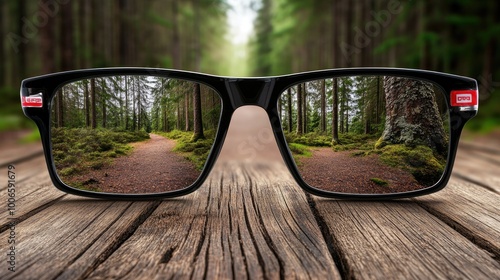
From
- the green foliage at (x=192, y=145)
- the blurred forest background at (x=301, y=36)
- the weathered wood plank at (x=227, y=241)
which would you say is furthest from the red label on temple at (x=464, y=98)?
the blurred forest background at (x=301, y=36)

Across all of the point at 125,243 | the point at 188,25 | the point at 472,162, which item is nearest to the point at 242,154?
the point at 472,162

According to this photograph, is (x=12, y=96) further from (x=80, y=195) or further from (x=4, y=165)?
(x=80, y=195)

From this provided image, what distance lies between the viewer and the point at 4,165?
198 centimetres

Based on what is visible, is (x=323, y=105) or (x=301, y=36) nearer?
(x=323, y=105)

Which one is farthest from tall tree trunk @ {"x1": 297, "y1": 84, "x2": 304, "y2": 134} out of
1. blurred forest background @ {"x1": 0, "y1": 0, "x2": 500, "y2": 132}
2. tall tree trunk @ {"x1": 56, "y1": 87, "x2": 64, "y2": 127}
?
blurred forest background @ {"x1": 0, "y1": 0, "x2": 500, "y2": 132}

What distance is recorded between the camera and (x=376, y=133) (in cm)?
138

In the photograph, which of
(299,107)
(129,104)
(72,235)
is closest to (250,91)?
(299,107)

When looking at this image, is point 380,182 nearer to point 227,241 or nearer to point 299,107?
point 299,107

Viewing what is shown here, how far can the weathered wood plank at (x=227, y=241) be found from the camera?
744 millimetres

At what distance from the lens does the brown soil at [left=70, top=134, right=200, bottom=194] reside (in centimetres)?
133

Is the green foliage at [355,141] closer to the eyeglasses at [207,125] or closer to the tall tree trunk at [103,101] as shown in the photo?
the eyeglasses at [207,125]

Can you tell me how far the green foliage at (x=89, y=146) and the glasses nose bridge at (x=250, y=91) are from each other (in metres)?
0.33

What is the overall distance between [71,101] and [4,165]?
883 mm

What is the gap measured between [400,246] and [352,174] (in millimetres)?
526
